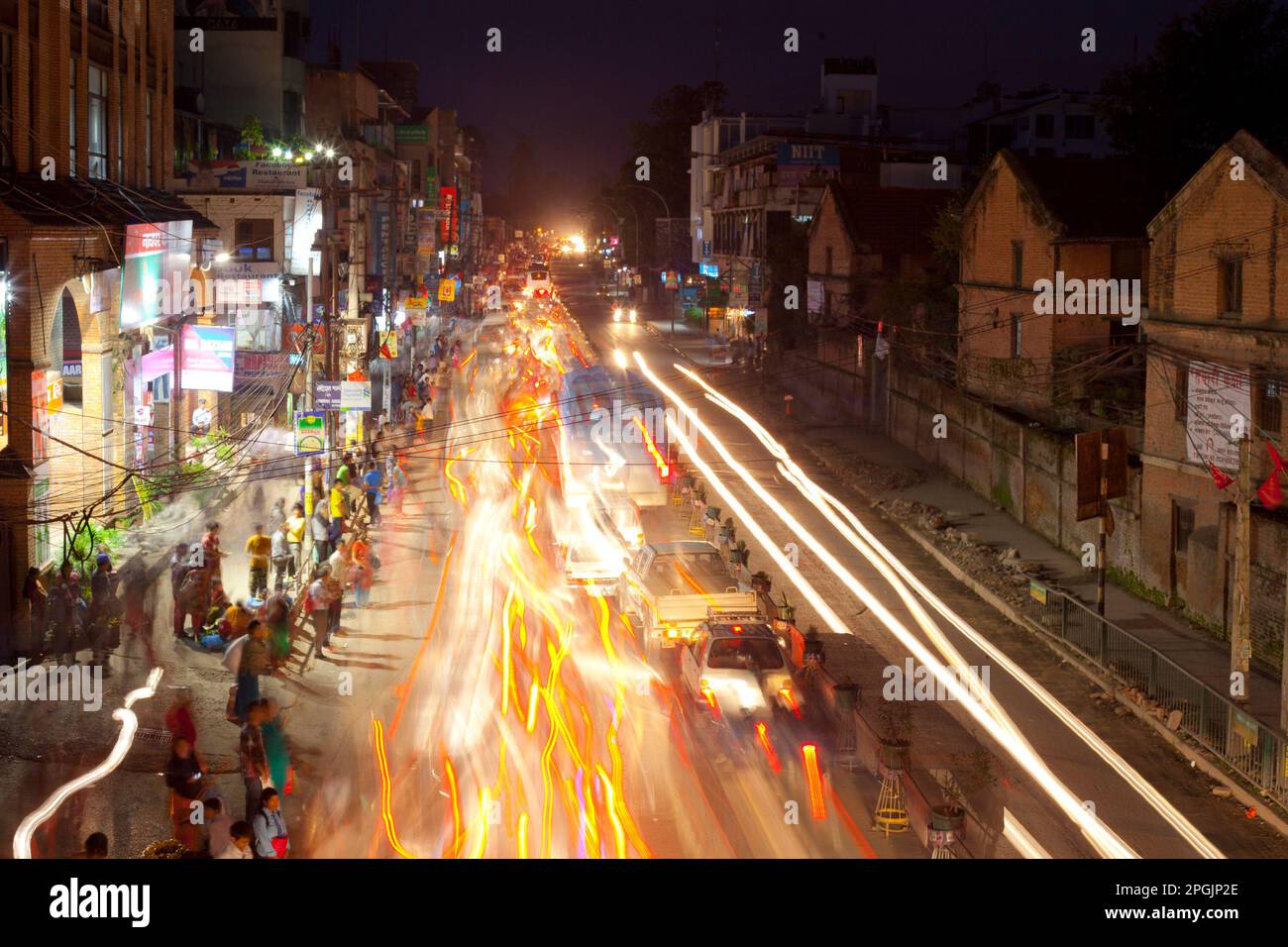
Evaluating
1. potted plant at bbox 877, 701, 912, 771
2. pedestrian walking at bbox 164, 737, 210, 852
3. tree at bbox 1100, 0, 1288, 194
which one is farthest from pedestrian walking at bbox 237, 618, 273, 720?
tree at bbox 1100, 0, 1288, 194

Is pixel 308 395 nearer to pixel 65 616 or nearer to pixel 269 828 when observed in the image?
pixel 65 616

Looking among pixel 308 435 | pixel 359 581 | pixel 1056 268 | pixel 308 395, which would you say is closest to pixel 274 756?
pixel 359 581

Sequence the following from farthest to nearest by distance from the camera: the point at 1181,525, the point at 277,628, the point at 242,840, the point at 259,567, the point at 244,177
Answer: the point at 244,177 → the point at 1181,525 → the point at 259,567 → the point at 277,628 → the point at 242,840

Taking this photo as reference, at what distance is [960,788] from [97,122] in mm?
22917

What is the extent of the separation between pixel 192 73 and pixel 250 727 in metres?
42.7

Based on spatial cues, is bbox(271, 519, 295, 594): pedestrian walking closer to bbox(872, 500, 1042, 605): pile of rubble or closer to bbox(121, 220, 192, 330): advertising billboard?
bbox(121, 220, 192, 330): advertising billboard

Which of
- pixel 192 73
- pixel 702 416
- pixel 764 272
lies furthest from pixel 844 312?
pixel 192 73

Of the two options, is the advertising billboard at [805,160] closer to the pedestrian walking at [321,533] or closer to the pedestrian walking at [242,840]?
the pedestrian walking at [321,533]

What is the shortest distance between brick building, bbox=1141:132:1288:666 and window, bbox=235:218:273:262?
2450 centimetres

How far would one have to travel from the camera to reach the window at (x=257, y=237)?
130 feet

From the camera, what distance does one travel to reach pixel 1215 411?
24734 millimetres

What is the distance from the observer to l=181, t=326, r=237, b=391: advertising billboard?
29.7 m

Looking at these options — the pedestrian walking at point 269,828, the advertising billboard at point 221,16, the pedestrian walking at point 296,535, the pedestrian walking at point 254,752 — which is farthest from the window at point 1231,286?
the advertising billboard at point 221,16

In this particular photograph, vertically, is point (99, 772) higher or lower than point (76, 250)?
lower
